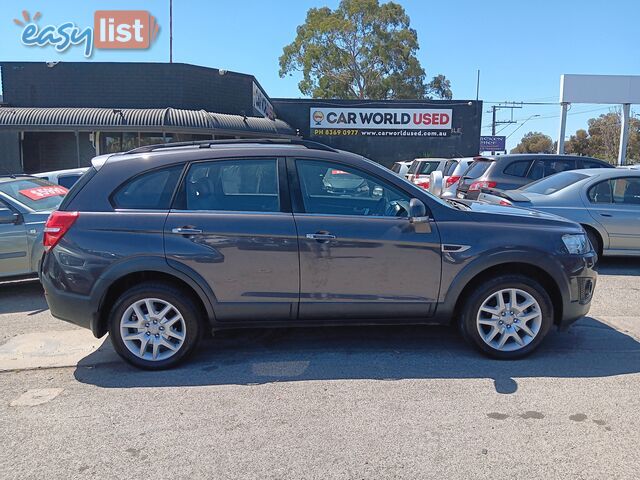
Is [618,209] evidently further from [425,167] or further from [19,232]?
[425,167]

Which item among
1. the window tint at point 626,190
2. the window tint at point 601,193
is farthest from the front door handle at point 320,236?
the window tint at point 626,190

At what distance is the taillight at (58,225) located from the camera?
3965mm

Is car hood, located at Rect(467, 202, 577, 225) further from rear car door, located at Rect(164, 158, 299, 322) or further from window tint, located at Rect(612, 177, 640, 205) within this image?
window tint, located at Rect(612, 177, 640, 205)

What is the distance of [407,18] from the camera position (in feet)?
137

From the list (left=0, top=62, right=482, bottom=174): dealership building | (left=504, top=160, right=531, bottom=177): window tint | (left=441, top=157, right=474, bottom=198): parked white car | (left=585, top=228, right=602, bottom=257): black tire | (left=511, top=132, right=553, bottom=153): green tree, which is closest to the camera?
(left=585, top=228, right=602, bottom=257): black tire

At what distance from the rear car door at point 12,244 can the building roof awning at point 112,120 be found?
12.7 m

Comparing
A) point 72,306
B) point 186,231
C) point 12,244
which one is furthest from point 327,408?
point 12,244

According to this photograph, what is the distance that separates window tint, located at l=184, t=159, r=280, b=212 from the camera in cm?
408

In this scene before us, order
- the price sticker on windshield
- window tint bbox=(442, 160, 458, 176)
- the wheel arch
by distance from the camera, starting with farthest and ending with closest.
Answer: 1. window tint bbox=(442, 160, 458, 176)
2. the price sticker on windshield
3. the wheel arch

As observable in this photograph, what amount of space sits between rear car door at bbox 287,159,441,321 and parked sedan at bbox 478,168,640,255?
3.53 metres

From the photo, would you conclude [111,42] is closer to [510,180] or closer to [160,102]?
[160,102]

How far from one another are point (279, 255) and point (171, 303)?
3.06 ft

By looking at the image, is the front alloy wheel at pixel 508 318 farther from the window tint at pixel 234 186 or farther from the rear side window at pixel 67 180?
the rear side window at pixel 67 180

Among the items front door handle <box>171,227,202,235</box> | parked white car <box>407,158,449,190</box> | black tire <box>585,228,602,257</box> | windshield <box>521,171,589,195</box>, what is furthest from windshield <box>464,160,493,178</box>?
Result: front door handle <box>171,227,202,235</box>
